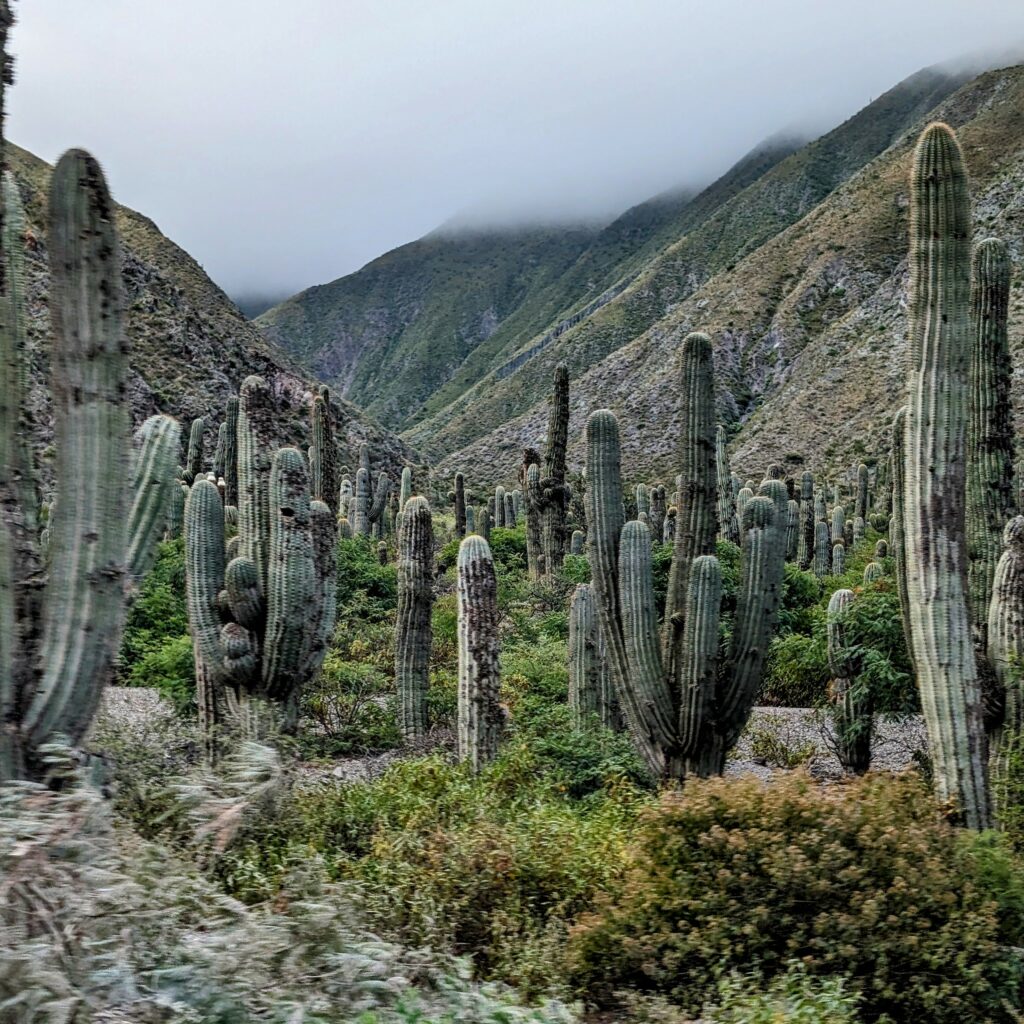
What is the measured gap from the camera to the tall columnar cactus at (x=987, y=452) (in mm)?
7531

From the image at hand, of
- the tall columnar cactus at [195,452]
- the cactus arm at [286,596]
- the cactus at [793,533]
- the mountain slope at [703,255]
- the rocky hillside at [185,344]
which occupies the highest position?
the mountain slope at [703,255]

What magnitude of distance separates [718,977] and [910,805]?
1.49 meters

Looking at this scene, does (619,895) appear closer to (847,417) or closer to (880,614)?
(880,614)

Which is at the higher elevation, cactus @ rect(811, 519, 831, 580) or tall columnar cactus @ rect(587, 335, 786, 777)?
cactus @ rect(811, 519, 831, 580)

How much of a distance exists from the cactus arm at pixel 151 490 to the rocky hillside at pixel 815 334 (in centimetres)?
3446

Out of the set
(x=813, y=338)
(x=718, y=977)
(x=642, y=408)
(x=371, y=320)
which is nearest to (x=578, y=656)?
(x=718, y=977)

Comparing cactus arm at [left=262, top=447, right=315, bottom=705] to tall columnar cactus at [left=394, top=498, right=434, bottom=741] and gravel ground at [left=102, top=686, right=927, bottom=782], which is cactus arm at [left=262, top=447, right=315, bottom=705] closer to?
gravel ground at [left=102, top=686, right=927, bottom=782]

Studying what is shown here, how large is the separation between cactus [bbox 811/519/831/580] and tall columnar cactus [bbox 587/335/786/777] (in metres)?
15.9

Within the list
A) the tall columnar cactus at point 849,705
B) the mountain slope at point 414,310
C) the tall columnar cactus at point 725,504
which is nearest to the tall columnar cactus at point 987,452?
the tall columnar cactus at point 849,705

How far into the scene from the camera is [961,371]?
656cm

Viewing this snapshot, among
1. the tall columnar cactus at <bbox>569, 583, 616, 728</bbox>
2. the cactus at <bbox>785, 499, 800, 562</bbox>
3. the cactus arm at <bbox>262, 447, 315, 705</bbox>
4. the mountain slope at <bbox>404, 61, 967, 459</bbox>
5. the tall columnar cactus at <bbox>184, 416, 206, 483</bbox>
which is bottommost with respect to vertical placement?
the tall columnar cactus at <bbox>569, 583, 616, 728</bbox>

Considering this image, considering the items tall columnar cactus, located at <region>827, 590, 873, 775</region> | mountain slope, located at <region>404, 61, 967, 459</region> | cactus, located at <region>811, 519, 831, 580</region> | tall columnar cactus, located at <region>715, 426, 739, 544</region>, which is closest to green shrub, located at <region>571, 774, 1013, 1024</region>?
tall columnar cactus, located at <region>827, 590, 873, 775</region>

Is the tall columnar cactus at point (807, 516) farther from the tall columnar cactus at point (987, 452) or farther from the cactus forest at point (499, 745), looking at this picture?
the tall columnar cactus at point (987, 452)

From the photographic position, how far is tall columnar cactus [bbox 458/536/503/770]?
29.5ft
